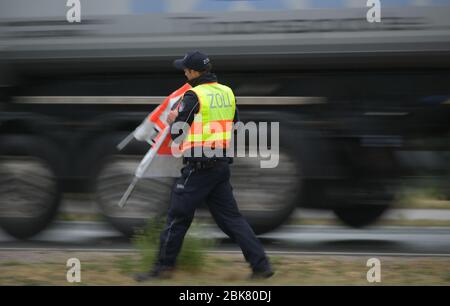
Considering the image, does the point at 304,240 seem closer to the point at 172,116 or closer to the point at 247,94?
the point at 247,94

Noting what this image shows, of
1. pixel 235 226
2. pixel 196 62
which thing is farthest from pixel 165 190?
pixel 196 62

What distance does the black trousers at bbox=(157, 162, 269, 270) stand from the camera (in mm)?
7617

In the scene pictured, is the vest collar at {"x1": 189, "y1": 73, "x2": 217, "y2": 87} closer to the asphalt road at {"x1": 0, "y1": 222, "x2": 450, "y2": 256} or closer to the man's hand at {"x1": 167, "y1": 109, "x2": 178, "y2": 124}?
the man's hand at {"x1": 167, "y1": 109, "x2": 178, "y2": 124}

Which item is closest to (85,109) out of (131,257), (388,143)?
(131,257)

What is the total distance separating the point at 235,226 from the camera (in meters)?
7.73

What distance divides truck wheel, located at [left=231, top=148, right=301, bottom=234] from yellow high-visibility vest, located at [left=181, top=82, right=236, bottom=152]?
2.18m

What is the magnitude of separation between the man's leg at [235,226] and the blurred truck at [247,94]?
6.72 ft

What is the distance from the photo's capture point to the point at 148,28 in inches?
379

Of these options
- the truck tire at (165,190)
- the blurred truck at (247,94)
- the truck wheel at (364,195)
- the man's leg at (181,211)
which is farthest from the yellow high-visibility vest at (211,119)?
the truck wheel at (364,195)

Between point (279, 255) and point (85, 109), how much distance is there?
2.48m

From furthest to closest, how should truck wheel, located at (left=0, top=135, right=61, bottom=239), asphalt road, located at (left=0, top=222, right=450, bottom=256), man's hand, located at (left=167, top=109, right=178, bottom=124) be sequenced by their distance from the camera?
truck wheel, located at (left=0, top=135, right=61, bottom=239), asphalt road, located at (left=0, top=222, right=450, bottom=256), man's hand, located at (left=167, top=109, right=178, bottom=124)
